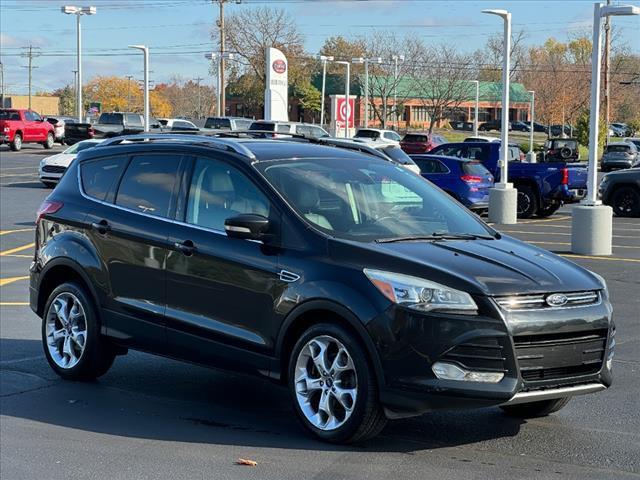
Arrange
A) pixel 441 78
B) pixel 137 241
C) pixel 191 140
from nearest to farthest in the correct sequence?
pixel 137 241 < pixel 191 140 < pixel 441 78

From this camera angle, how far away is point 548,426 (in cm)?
655

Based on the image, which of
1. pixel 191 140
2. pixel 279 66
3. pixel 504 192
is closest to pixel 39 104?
pixel 279 66

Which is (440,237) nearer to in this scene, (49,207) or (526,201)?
(49,207)

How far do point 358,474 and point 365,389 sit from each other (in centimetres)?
52

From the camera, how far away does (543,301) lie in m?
5.75

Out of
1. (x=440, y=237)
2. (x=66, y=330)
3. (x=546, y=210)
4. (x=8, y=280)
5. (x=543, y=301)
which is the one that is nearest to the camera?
(x=543, y=301)

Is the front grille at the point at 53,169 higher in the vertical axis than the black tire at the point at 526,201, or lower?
higher

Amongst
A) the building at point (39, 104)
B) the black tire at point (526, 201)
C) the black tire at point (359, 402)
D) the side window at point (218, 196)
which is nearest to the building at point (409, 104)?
the building at point (39, 104)

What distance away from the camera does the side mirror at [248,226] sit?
633 cm

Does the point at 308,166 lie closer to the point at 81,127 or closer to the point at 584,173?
the point at 584,173

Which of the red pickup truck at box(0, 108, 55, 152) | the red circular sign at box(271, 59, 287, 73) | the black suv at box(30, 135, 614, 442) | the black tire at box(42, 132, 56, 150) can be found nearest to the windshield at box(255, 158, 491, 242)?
the black suv at box(30, 135, 614, 442)

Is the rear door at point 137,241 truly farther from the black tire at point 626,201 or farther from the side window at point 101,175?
the black tire at point 626,201

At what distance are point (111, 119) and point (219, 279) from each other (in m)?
49.6

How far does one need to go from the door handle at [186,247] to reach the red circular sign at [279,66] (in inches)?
1275
